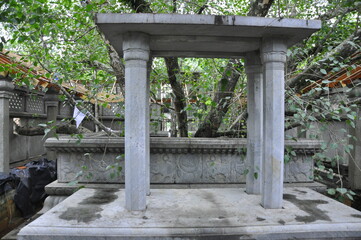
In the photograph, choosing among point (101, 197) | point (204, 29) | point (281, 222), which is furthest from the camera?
point (101, 197)

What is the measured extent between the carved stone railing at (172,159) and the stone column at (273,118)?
111cm

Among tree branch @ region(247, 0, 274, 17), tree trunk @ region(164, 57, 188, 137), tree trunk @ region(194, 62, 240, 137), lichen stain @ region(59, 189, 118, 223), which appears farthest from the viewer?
tree trunk @ region(194, 62, 240, 137)

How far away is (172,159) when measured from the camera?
4.19 metres

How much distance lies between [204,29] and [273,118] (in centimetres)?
123

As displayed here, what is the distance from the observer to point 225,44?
125 inches

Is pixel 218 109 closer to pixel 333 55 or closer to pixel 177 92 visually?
pixel 177 92

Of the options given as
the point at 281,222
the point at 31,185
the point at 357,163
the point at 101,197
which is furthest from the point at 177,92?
the point at 357,163

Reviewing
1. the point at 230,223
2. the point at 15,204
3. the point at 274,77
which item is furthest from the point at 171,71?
the point at 15,204

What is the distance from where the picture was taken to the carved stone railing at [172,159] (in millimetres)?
4078

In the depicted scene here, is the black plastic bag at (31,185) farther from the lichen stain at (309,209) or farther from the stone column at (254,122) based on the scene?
the lichen stain at (309,209)

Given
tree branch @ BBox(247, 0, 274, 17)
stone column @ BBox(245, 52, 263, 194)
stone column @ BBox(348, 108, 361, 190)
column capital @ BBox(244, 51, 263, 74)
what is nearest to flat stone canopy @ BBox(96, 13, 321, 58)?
column capital @ BBox(244, 51, 263, 74)

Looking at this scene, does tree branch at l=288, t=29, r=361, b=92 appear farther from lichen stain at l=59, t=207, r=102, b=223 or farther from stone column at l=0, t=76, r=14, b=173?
stone column at l=0, t=76, r=14, b=173

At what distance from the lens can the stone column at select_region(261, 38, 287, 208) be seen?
9.59 feet

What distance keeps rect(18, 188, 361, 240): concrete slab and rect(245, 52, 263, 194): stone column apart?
26cm
